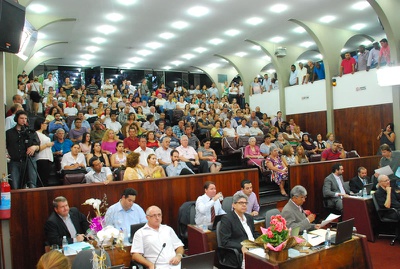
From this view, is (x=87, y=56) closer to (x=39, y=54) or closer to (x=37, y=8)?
(x=39, y=54)

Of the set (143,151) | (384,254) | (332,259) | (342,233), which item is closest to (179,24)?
(143,151)

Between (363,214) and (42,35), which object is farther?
(42,35)

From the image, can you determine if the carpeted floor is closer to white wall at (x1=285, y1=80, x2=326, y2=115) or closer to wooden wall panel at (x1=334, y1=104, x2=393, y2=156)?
wooden wall panel at (x1=334, y1=104, x2=393, y2=156)

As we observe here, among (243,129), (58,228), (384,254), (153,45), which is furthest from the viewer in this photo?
(153,45)

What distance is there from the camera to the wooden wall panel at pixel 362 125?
9.68 meters

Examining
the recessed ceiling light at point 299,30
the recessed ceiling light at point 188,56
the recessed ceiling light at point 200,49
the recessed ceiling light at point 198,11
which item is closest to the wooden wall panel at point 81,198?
the recessed ceiling light at point 198,11

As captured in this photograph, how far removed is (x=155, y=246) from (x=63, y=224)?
125 centimetres

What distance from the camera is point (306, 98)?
1203 cm

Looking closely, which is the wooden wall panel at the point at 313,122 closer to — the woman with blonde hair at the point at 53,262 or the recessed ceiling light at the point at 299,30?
the recessed ceiling light at the point at 299,30

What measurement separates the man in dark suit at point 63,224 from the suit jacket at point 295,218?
228 cm

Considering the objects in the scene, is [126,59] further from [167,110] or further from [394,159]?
[394,159]

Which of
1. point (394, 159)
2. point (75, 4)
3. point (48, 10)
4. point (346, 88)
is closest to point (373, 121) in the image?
point (346, 88)

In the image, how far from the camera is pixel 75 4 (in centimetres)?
848

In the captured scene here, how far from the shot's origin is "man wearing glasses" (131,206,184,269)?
3.35 m
